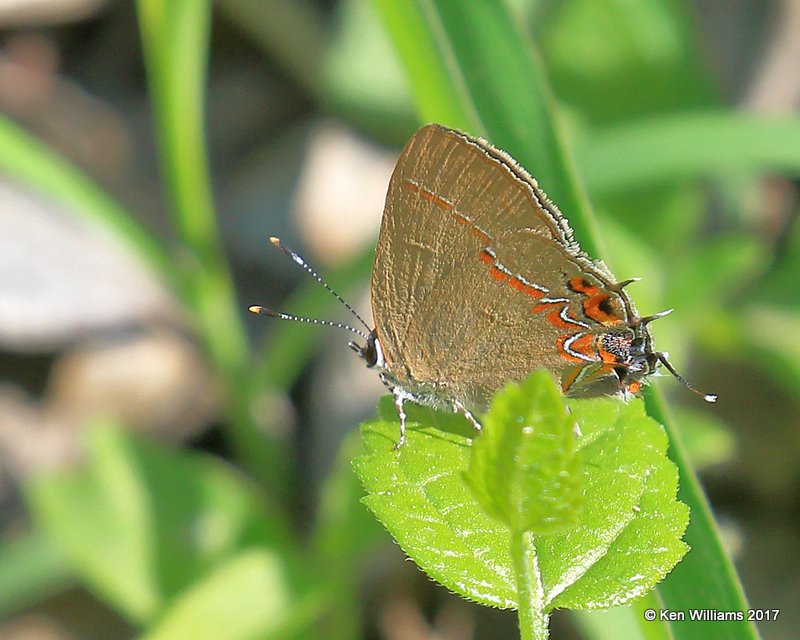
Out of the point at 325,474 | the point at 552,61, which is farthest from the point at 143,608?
the point at 552,61

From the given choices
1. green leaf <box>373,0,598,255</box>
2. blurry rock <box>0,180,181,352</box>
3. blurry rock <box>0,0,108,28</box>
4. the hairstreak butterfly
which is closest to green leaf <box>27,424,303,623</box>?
blurry rock <box>0,180,181,352</box>

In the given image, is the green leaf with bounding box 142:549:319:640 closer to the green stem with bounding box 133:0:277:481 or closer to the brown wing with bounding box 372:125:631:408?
the green stem with bounding box 133:0:277:481

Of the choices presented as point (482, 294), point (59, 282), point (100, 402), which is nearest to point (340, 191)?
point (59, 282)

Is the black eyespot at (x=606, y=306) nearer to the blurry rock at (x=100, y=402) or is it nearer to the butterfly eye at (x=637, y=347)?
the butterfly eye at (x=637, y=347)

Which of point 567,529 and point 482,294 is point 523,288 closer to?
point 482,294

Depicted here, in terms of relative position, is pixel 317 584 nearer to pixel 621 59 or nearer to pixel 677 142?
pixel 677 142
